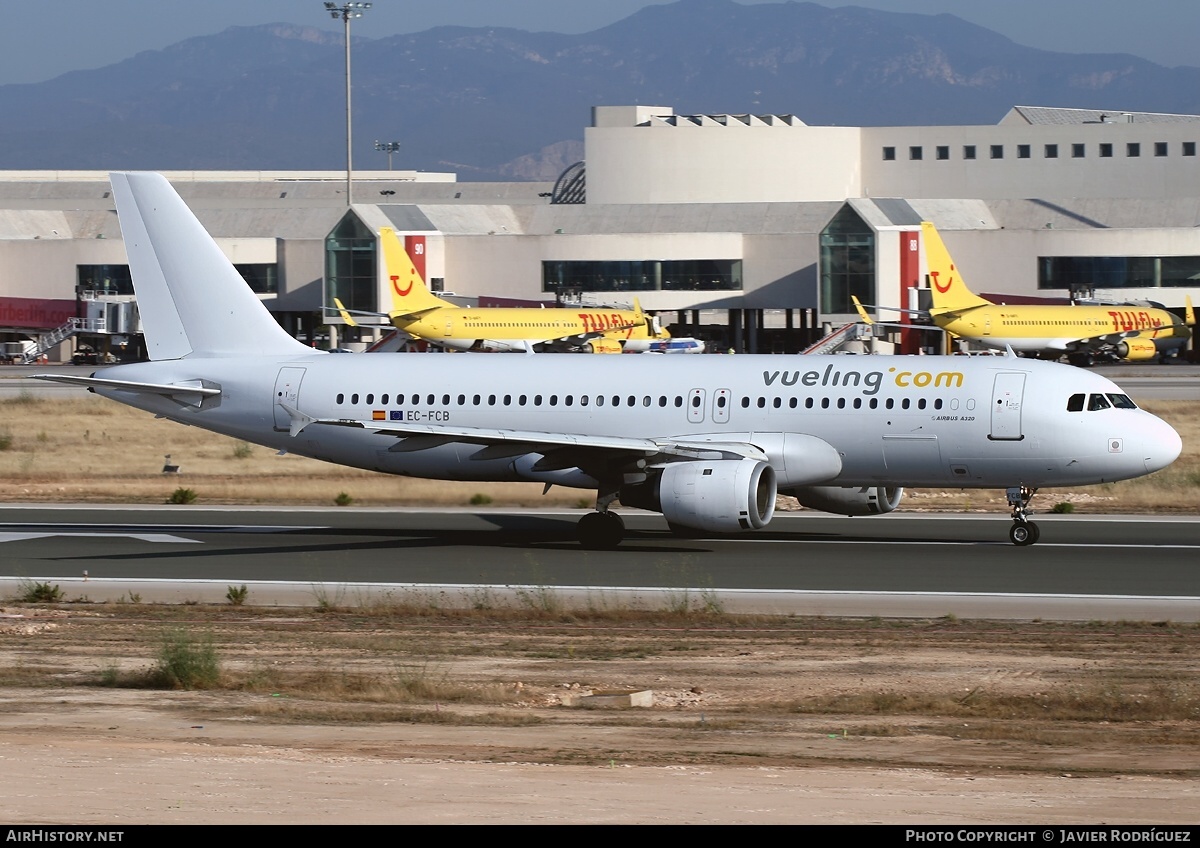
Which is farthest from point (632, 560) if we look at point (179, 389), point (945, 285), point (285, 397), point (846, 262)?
point (846, 262)

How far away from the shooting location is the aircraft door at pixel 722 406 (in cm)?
3300

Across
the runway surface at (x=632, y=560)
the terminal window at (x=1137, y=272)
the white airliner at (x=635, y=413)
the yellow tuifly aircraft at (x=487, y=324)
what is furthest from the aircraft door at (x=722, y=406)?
the terminal window at (x=1137, y=272)

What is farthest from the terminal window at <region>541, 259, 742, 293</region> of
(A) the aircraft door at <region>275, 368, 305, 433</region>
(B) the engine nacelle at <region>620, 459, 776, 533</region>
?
(B) the engine nacelle at <region>620, 459, 776, 533</region>

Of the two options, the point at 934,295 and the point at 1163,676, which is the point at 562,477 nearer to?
the point at 1163,676

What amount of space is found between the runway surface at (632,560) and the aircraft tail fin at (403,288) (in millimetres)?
67079

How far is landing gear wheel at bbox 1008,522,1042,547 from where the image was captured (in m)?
32.1

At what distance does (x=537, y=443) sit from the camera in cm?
3175

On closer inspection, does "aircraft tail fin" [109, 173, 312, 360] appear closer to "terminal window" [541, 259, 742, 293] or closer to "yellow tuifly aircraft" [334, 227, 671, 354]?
"yellow tuifly aircraft" [334, 227, 671, 354]

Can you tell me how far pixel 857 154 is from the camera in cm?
16325

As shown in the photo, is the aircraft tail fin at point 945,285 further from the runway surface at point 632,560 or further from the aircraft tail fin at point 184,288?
the aircraft tail fin at point 184,288

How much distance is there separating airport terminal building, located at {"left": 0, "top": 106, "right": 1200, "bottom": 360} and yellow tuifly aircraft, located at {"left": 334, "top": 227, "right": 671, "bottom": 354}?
1109cm

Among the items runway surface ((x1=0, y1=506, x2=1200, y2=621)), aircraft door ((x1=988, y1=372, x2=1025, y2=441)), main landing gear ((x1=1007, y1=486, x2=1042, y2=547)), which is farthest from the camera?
main landing gear ((x1=1007, y1=486, x2=1042, y2=547))

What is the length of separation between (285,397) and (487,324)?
70523 millimetres
